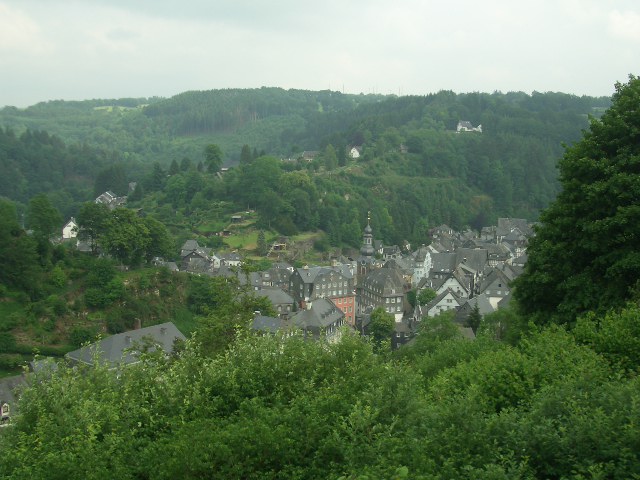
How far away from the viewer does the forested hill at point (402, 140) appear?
3401 inches

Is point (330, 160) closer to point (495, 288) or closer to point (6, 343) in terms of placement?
point (495, 288)

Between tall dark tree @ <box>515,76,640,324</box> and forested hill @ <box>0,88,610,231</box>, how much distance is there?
4502 centimetres

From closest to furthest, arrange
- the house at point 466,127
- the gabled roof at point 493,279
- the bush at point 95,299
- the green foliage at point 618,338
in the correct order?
the green foliage at point 618,338 → the bush at point 95,299 → the gabled roof at point 493,279 → the house at point 466,127

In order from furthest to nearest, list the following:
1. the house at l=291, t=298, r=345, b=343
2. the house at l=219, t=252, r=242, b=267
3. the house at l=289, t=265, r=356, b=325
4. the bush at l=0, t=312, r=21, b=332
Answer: the house at l=219, t=252, r=242, b=267
the house at l=289, t=265, r=356, b=325
the house at l=291, t=298, r=345, b=343
the bush at l=0, t=312, r=21, b=332

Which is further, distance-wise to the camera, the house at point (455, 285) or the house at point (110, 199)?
the house at point (110, 199)

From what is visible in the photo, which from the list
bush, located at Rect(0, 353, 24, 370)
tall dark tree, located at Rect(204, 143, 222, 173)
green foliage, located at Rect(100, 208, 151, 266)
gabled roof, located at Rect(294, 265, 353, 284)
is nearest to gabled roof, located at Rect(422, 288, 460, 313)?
gabled roof, located at Rect(294, 265, 353, 284)

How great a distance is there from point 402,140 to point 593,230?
86.0 meters

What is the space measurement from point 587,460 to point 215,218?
205 feet

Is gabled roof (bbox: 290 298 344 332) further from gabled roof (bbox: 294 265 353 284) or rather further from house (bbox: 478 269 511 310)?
house (bbox: 478 269 511 310)

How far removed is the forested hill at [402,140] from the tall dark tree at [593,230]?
45.0m

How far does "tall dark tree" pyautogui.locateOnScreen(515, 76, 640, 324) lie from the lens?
1335 cm

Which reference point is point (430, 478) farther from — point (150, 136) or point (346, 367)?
point (150, 136)

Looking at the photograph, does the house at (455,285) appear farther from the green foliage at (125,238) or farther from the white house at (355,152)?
the white house at (355,152)

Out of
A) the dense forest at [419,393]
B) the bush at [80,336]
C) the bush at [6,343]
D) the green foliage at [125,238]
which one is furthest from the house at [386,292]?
the bush at [6,343]
